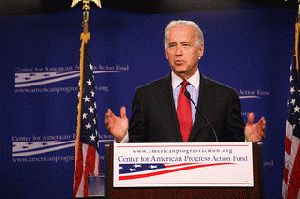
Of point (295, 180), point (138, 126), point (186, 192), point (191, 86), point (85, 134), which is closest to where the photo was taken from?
point (186, 192)

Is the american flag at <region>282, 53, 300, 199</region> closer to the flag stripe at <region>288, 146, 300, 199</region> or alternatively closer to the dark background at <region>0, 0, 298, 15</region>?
the flag stripe at <region>288, 146, 300, 199</region>

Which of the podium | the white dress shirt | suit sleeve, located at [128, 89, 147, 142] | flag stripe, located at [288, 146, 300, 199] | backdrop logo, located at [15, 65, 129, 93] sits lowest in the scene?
flag stripe, located at [288, 146, 300, 199]

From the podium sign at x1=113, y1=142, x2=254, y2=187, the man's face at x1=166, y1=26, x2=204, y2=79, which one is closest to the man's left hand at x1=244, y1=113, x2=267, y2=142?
the podium sign at x1=113, y1=142, x2=254, y2=187

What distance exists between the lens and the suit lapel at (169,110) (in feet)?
6.72

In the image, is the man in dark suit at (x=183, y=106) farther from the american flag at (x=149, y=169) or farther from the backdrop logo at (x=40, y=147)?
the backdrop logo at (x=40, y=147)

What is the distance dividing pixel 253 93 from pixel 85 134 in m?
2.31

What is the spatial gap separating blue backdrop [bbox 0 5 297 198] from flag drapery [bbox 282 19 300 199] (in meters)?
0.66

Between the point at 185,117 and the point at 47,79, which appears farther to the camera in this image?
the point at 47,79

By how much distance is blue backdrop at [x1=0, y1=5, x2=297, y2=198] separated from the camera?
3930mm

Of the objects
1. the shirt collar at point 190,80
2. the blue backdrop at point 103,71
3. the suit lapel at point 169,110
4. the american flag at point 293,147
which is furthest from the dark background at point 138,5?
the suit lapel at point 169,110

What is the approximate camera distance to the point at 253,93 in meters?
4.00

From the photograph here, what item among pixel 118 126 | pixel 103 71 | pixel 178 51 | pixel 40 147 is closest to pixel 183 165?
pixel 118 126

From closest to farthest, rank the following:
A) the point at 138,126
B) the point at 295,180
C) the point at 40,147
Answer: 1. the point at 138,126
2. the point at 295,180
3. the point at 40,147

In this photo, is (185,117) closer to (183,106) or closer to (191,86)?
(183,106)
